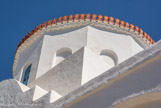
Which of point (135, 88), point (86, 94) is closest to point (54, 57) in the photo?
point (86, 94)

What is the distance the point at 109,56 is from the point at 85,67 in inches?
87.1

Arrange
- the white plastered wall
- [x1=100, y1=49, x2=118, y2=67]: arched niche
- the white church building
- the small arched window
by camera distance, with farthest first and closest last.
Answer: the small arched window
[x1=100, y1=49, x2=118, y2=67]: arched niche
the white plastered wall
the white church building

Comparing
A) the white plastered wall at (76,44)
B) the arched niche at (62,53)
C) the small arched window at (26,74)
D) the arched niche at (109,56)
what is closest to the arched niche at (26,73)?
the small arched window at (26,74)

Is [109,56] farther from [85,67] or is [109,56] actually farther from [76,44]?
[85,67]

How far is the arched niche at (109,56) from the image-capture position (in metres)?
11.3

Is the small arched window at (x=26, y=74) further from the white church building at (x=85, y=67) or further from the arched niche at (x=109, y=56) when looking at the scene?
the arched niche at (x=109, y=56)

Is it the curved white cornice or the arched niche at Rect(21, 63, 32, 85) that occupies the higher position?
the curved white cornice

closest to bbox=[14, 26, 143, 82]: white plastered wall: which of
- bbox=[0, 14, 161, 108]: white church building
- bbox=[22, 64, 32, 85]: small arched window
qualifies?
bbox=[0, 14, 161, 108]: white church building

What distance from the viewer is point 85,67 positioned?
368 inches

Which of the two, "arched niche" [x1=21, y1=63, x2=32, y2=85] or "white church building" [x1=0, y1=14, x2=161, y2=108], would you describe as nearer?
"white church building" [x1=0, y1=14, x2=161, y2=108]

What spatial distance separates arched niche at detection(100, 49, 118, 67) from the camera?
A: 11.3 meters

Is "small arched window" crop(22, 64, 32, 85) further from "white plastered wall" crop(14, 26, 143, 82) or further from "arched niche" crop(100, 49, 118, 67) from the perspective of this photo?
"arched niche" crop(100, 49, 118, 67)

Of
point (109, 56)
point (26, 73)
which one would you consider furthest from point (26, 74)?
point (109, 56)

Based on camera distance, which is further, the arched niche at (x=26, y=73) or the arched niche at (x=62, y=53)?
the arched niche at (x=26, y=73)
